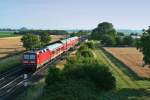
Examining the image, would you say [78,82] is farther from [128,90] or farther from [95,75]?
[128,90]

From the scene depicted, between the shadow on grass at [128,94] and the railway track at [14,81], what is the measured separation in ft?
27.9

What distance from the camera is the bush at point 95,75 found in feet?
126

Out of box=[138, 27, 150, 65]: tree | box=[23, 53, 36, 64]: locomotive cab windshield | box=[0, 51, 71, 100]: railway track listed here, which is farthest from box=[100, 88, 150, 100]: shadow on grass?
box=[23, 53, 36, 64]: locomotive cab windshield

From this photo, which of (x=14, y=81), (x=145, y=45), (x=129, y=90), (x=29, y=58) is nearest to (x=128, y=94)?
(x=129, y=90)

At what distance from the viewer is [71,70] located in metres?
38.5

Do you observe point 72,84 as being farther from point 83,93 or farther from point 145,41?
point 145,41

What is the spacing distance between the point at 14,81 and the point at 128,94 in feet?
43.6

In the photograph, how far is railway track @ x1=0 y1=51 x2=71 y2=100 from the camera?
36.3m

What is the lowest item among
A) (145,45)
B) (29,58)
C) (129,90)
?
(129,90)

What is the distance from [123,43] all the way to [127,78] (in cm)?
10510

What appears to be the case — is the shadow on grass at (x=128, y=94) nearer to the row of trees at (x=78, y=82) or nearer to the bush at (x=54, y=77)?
the row of trees at (x=78, y=82)

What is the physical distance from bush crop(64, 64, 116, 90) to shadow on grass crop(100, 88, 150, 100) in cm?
101

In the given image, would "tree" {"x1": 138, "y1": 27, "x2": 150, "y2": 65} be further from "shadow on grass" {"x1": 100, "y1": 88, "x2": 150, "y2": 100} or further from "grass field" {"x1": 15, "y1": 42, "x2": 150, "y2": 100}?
"shadow on grass" {"x1": 100, "y1": 88, "x2": 150, "y2": 100}

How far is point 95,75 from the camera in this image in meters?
38.9
